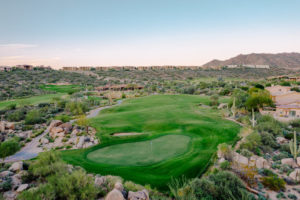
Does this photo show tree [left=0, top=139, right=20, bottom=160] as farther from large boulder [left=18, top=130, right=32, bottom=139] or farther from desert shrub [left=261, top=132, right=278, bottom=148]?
desert shrub [left=261, top=132, right=278, bottom=148]

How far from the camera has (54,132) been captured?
20016 mm

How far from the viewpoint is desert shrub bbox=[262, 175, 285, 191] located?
34.0 ft

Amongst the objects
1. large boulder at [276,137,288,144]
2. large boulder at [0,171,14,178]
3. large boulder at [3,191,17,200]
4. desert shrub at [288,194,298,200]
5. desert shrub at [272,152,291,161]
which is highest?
large boulder at [0,171,14,178]

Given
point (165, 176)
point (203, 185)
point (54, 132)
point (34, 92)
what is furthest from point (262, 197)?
point (34, 92)

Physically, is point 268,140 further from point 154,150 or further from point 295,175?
point 154,150

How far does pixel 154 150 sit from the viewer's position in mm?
14648

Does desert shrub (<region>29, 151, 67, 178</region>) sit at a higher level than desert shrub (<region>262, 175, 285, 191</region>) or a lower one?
higher

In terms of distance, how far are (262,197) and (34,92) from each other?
5987 cm

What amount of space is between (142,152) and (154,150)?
→ 38.4 inches

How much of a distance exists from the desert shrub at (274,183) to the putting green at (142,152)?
5.54m

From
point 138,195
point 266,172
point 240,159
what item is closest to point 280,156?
point 266,172

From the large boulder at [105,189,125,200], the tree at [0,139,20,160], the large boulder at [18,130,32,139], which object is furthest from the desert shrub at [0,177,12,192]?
the large boulder at [18,130,32,139]

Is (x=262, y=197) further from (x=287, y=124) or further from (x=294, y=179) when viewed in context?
(x=287, y=124)

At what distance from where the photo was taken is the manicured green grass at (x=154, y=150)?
11.6 m
